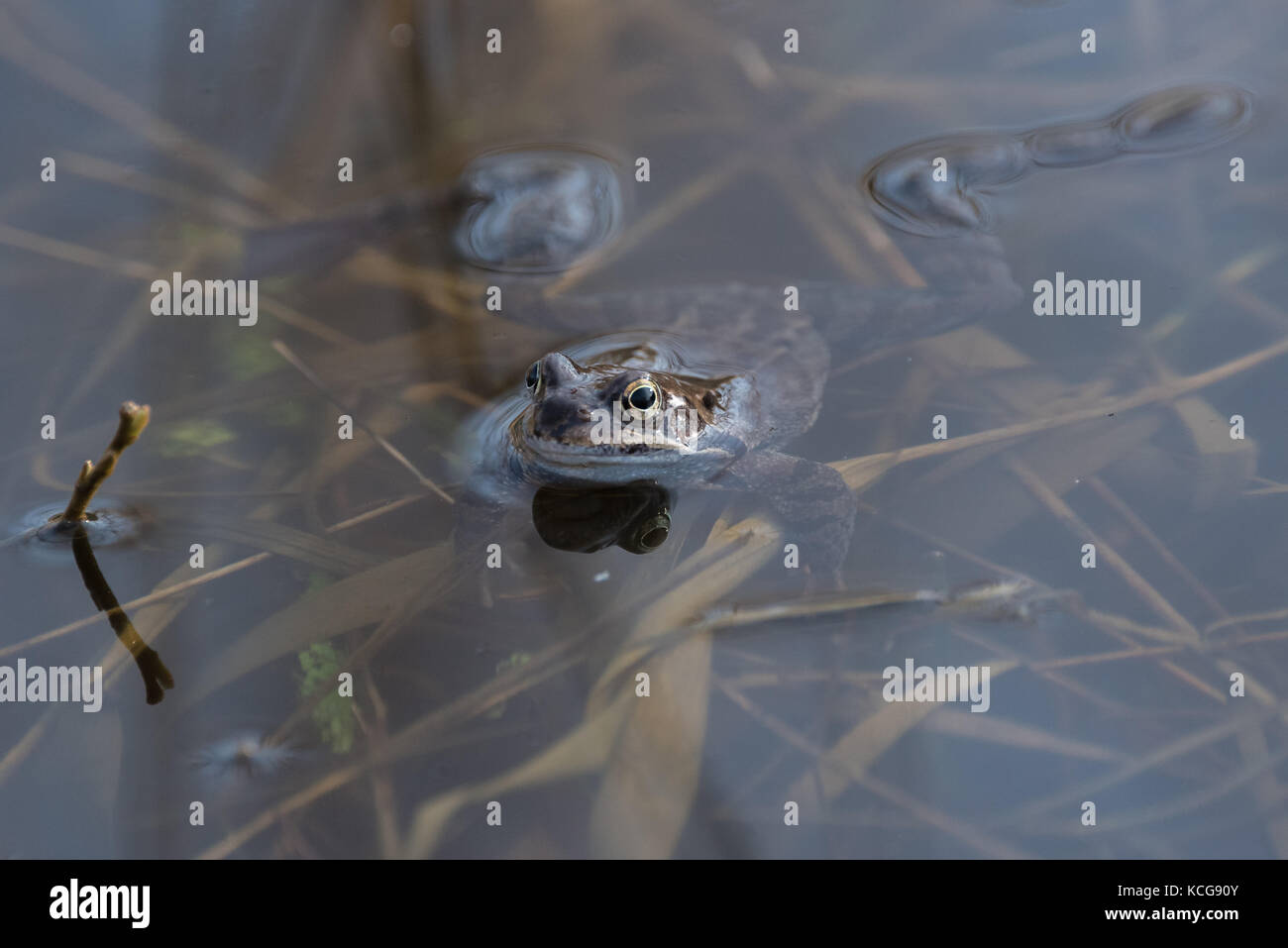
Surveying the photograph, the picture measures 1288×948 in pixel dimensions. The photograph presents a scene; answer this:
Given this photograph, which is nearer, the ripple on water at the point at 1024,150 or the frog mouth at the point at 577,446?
the frog mouth at the point at 577,446

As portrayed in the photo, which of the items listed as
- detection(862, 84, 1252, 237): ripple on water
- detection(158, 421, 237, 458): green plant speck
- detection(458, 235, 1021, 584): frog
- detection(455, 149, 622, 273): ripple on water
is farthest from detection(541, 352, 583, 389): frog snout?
detection(862, 84, 1252, 237): ripple on water

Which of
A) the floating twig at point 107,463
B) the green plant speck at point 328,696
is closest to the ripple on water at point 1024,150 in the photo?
the green plant speck at point 328,696

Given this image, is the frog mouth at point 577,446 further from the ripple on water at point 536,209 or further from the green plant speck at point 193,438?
the ripple on water at point 536,209

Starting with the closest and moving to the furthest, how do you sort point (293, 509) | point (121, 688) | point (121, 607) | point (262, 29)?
point (121, 688), point (121, 607), point (293, 509), point (262, 29)

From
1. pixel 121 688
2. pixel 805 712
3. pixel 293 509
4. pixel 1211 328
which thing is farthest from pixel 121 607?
pixel 1211 328

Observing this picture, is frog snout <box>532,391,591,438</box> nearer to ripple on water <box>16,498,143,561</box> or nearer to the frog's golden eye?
the frog's golden eye

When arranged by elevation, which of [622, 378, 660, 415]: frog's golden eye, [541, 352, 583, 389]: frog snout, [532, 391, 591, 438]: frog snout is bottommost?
[532, 391, 591, 438]: frog snout
